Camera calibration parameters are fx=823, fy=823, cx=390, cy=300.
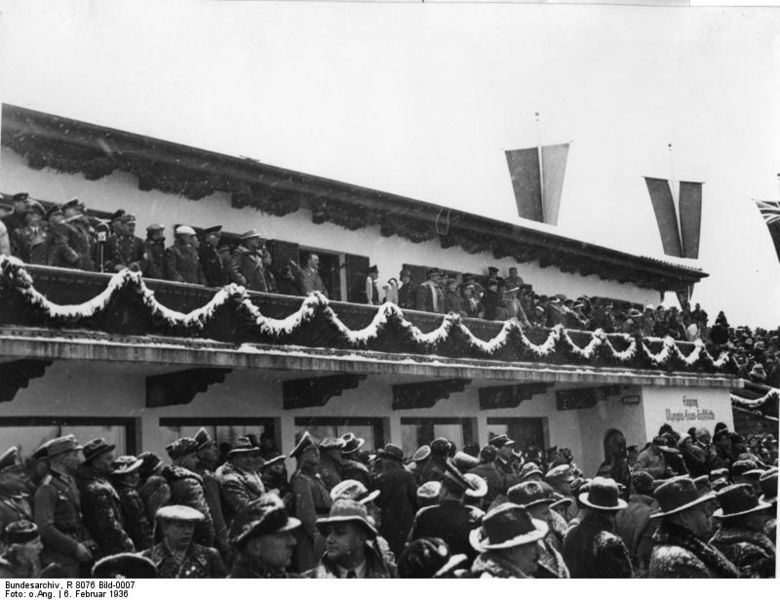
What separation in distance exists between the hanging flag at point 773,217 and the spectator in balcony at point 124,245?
8.27 meters

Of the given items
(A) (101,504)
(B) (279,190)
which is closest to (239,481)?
(A) (101,504)

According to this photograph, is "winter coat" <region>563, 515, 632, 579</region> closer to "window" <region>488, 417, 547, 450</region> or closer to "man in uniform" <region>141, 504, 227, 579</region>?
"man in uniform" <region>141, 504, 227, 579</region>

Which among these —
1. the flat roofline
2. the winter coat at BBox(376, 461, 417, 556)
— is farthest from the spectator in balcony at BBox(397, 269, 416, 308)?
the winter coat at BBox(376, 461, 417, 556)

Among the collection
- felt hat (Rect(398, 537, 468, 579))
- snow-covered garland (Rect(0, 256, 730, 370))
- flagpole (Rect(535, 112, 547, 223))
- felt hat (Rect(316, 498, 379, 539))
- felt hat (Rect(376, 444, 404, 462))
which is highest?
flagpole (Rect(535, 112, 547, 223))

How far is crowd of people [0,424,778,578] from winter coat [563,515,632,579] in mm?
10

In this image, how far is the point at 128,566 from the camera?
4680mm

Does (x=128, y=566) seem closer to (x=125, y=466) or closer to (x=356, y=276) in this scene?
(x=125, y=466)

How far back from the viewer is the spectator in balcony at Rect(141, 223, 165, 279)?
1048cm

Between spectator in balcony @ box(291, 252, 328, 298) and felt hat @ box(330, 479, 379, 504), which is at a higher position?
spectator in balcony @ box(291, 252, 328, 298)

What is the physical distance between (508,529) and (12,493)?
3948mm

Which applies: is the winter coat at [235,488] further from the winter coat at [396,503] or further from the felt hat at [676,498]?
the felt hat at [676,498]

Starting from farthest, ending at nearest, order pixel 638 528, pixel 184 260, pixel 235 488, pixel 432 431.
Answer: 1. pixel 432 431
2. pixel 184 260
3. pixel 235 488
4. pixel 638 528

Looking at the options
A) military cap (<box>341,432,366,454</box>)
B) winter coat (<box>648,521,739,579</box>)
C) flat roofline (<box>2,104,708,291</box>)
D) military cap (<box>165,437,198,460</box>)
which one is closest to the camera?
winter coat (<box>648,521,739,579</box>)
